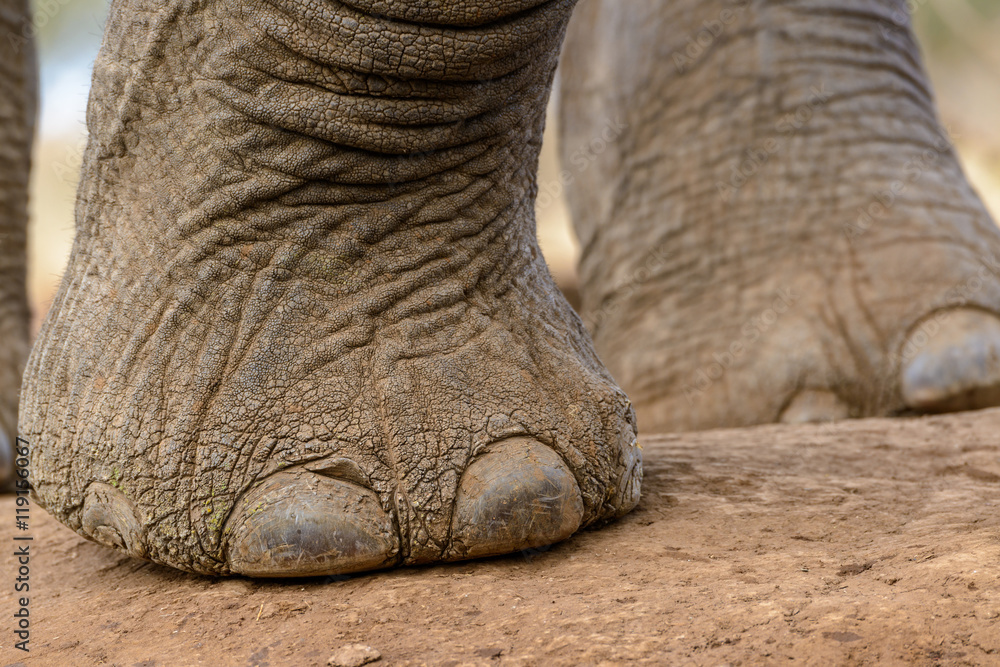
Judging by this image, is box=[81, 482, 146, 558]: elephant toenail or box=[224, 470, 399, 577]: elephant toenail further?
box=[81, 482, 146, 558]: elephant toenail

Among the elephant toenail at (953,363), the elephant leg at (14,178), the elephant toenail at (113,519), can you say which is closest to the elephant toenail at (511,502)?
the elephant toenail at (113,519)

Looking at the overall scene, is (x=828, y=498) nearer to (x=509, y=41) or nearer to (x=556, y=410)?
(x=556, y=410)

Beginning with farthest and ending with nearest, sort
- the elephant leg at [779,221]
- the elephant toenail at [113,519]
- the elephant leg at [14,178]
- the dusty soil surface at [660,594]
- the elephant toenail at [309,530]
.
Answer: the elephant leg at [14,178]
the elephant leg at [779,221]
the elephant toenail at [113,519]
the elephant toenail at [309,530]
the dusty soil surface at [660,594]

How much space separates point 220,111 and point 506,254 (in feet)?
1.49

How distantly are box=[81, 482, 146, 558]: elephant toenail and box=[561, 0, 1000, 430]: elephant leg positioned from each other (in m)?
1.72

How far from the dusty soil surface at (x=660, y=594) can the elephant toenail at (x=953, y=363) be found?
2.11 feet

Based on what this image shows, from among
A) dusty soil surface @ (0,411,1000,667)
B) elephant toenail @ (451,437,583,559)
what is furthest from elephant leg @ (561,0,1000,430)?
elephant toenail @ (451,437,583,559)

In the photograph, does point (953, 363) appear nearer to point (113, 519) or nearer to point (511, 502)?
point (511, 502)

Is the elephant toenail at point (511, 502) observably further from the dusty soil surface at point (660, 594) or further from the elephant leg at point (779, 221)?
the elephant leg at point (779, 221)

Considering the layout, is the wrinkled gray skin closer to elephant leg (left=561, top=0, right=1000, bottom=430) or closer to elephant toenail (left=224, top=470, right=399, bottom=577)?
elephant toenail (left=224, top=470, right=399, bottom=577)

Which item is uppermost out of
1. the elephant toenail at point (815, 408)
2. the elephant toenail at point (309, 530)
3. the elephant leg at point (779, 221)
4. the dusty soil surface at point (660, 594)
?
the elephant leg at point (779, 221)

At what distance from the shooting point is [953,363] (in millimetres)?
2277

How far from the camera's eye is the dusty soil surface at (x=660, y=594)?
0.98 metres

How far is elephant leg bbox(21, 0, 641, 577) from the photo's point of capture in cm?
127
